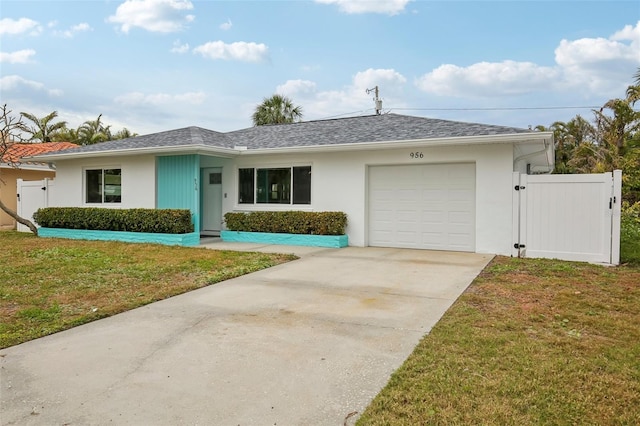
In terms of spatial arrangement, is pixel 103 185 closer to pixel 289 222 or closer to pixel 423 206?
pixel 289 222

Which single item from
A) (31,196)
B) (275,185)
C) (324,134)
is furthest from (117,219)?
(324,134)

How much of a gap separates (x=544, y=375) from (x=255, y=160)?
10813 millimetres

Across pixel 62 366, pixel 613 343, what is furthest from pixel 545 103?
pixel 62 366

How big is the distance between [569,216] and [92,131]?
3013cm

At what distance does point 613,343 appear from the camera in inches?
155

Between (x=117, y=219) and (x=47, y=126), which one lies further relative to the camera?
(x=47, y=126)

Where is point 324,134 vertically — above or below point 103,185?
above

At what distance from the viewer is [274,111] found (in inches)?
1145

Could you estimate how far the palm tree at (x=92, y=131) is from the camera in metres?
29.1

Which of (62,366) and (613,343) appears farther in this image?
(613,343)

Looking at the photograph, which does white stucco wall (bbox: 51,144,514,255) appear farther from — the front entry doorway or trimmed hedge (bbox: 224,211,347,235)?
trimmed hedge (bbox: 224,211,347,235)

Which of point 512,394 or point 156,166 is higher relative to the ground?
point 156,166

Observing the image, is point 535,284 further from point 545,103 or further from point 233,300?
point 545,103

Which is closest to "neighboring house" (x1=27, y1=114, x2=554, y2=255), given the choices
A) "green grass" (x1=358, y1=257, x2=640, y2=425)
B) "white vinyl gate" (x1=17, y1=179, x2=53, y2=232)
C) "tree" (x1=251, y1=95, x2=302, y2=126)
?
"white vinyl gate" (x1=17, y1=179, x2=53, y2=232)
